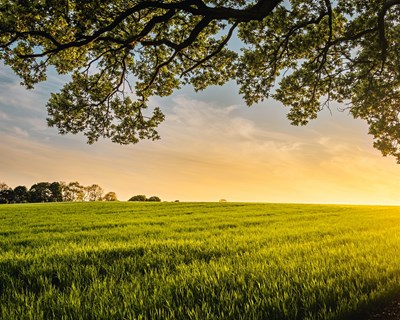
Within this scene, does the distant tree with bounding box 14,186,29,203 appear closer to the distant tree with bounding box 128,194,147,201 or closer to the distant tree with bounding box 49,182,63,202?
the distant tree with bounding box 49,182,63,202

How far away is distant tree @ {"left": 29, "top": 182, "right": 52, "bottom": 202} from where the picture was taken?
480 ft

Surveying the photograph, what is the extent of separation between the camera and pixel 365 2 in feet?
47.8

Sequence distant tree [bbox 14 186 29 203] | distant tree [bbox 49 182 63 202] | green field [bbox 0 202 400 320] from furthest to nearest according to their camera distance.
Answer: distant tree [bbox 49 182 63 202] < distant tree [bbox 14 186 29 203] < green field [bbox 0 202 400 320]

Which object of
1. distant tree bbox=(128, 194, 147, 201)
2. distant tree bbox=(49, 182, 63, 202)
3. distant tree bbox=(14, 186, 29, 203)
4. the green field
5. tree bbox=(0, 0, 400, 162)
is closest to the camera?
the green field

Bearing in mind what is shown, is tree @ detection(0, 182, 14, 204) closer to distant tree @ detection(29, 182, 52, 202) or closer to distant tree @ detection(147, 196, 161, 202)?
distant tree @ detection(29, 182, 52, 202)

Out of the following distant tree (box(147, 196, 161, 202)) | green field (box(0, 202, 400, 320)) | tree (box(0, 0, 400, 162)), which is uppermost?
tree (box(0, 0, 400, 162))

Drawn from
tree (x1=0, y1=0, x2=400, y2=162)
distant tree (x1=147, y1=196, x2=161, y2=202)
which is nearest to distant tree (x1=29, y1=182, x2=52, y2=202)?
distant tree (x1=147, y1=196, x2=161, y2=202)

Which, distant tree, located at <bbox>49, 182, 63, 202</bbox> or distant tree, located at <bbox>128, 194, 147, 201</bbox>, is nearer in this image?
distant tree, located at <bbox>128, 194, 147, 201</bbox>

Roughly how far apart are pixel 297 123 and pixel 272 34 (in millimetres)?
6142

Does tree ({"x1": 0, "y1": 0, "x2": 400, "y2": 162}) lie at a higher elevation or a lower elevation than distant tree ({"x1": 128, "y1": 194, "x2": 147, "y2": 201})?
higher

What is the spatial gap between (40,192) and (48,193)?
11.9 ft

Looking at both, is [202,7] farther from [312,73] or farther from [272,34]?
[312,73]

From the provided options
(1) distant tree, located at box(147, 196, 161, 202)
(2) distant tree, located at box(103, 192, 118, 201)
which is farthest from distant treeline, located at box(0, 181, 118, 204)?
(1) distant tree, located at box(147, 196, 161, 202)

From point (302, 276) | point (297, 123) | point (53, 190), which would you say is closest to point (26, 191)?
point (53, 190)
